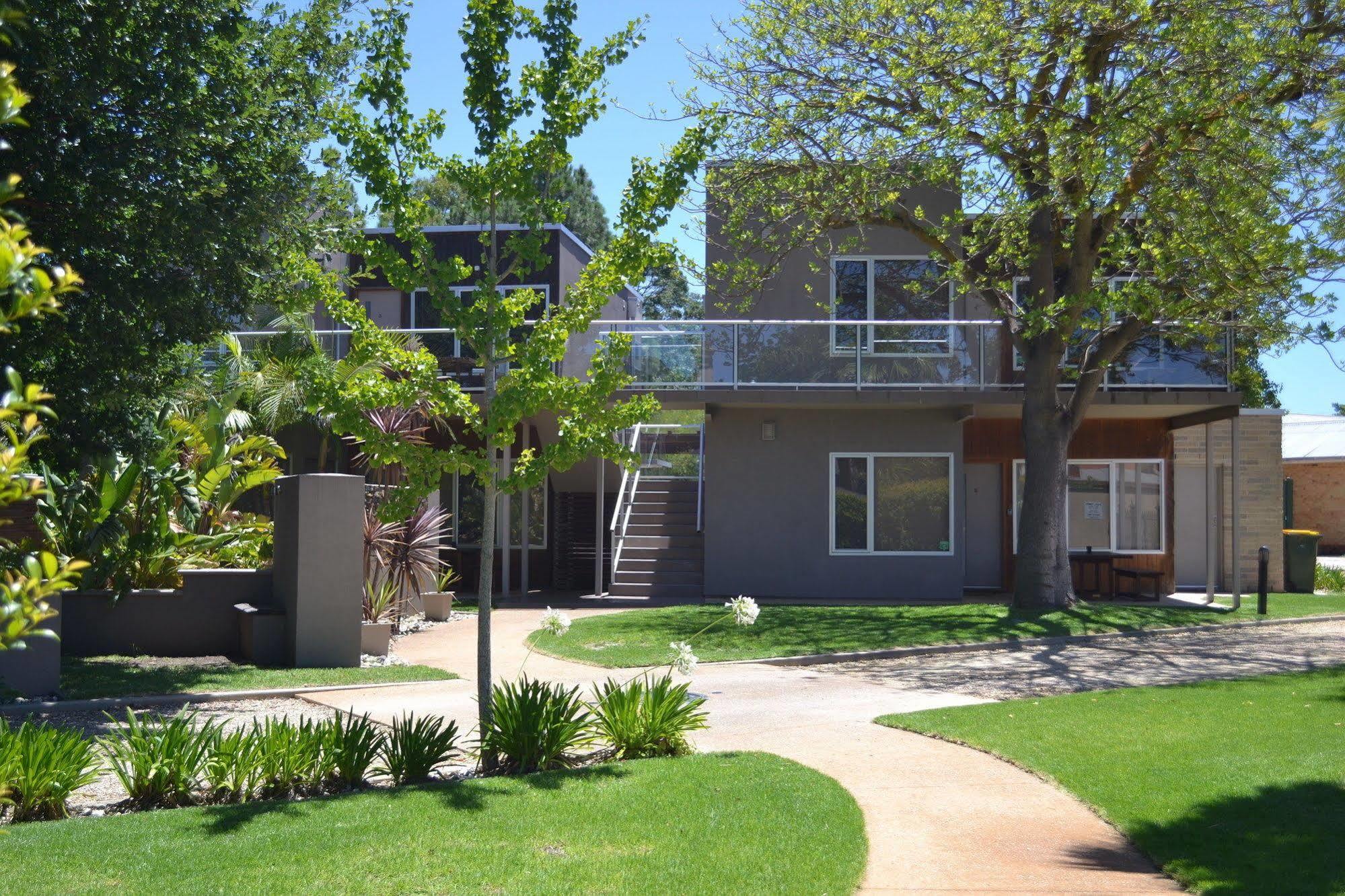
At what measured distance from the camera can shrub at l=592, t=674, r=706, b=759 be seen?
8.56 metres

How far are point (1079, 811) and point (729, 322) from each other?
44.2 ft

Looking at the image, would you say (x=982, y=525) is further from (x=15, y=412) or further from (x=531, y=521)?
(x=15, y=412)

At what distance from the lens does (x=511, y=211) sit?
10.3 m

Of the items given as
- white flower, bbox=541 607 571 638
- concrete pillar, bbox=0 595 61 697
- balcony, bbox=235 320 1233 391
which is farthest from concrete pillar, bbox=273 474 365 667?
balcony, bbox=235 320 1233 391

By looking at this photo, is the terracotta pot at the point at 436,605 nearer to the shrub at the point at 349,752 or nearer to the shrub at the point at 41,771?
the shrub at the point at 349,752

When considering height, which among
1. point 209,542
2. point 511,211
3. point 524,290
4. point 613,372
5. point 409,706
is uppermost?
point 511,211

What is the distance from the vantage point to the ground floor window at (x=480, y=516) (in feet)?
76.5

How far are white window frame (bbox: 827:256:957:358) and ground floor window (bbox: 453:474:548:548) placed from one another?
275 inches

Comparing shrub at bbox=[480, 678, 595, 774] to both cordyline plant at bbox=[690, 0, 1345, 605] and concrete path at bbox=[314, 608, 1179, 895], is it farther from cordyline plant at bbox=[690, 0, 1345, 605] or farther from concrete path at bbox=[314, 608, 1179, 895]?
cordyline plant at bbox=[690, 0, 1345, 605]

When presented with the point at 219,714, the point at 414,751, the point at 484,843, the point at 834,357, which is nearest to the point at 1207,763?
the point at 484,843

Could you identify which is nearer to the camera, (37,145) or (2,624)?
(2,624)

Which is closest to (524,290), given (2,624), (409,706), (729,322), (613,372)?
(613,372)

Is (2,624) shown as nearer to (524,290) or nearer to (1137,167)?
(524,290)

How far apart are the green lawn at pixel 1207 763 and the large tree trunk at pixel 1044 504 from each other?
5.85 m
